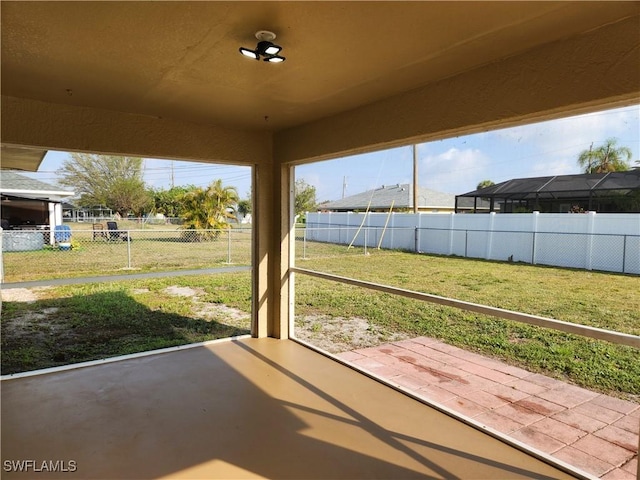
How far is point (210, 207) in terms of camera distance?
9305 mm

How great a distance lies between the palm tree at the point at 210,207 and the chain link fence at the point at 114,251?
2.86ft

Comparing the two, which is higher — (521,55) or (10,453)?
(521,55)

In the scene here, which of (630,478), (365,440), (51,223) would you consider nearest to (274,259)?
(365,440)

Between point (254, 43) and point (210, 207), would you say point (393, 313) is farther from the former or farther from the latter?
point (210, 207)

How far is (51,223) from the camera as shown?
648 cm

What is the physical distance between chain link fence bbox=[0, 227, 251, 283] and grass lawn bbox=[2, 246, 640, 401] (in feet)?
1.80

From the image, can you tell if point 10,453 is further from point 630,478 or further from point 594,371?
point 594,371

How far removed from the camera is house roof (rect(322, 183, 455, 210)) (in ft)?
28.3

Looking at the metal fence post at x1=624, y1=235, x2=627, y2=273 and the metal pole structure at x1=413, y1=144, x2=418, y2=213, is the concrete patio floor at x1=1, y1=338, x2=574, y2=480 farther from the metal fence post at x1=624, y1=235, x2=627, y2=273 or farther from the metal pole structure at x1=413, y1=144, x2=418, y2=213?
the metal pole structure at x1=413, y1=144, x2=418, y2=213

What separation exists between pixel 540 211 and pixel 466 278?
2.14m

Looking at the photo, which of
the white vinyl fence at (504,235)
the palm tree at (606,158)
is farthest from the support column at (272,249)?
the white vinyl fence at (504,235)

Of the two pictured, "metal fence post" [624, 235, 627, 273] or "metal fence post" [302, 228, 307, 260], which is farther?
"metal fence post" [302, 228, 307, 260]

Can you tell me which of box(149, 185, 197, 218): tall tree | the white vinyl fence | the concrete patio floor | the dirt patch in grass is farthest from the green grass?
the white vinyl fence

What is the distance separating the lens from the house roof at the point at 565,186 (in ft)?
13.7
